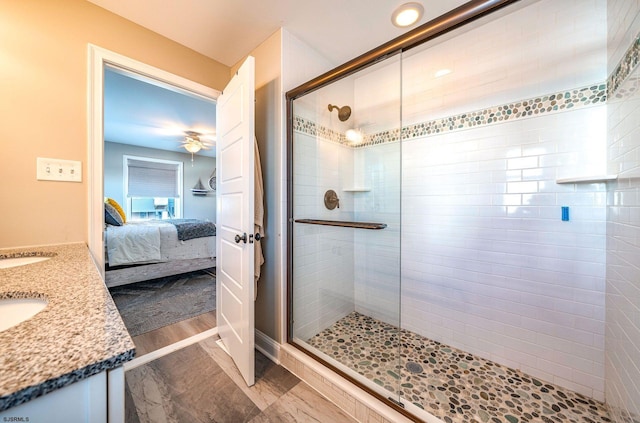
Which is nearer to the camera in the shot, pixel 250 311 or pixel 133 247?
pixel 250 311

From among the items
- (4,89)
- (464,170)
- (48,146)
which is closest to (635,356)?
(464,170)

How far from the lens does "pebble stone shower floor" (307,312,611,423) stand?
1.30 metres

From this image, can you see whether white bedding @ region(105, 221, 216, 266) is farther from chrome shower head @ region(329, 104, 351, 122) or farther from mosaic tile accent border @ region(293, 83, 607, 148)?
chrome shower head @ region(329, 104, 351, 122)

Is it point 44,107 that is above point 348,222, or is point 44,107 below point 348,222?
above

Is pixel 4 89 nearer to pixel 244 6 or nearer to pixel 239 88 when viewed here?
pixel 239 88

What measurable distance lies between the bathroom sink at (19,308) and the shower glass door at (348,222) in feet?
4.01

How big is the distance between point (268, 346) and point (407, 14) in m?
2.52

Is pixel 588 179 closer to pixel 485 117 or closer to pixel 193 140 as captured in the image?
pixel 485 117

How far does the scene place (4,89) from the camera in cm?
125

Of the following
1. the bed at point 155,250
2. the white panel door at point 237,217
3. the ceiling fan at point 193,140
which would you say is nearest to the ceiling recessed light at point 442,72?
the white panel door at point 237,217

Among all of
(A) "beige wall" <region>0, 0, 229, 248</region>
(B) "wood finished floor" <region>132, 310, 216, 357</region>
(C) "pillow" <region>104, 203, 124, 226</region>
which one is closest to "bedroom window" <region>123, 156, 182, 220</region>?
(C) "pillow" <region>104, 203, 124, 226</region>

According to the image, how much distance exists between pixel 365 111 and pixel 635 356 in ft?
6.40

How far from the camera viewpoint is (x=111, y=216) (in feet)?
11.0

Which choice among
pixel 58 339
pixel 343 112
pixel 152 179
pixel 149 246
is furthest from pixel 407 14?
pixel 152 179
